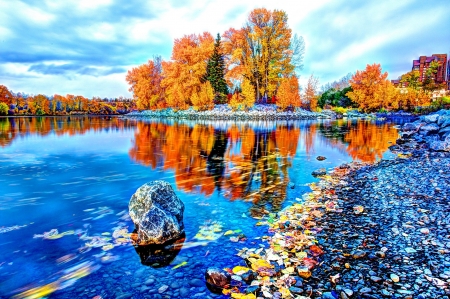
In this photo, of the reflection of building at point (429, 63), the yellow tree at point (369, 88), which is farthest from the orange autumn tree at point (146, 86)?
the reflection of building at point (429, 63)

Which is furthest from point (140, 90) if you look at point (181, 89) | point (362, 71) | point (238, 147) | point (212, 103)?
point (238, 147)

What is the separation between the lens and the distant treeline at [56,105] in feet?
322

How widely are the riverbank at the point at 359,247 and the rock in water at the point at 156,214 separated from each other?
70.2 inches

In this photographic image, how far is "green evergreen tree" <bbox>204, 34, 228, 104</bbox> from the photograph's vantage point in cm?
6538

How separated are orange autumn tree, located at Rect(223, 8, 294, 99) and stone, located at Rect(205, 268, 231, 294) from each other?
59.9m

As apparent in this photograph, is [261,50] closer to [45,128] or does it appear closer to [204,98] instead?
[204,98]

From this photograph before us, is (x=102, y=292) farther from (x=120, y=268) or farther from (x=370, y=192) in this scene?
(x=370, y=192)

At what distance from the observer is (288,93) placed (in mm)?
61938

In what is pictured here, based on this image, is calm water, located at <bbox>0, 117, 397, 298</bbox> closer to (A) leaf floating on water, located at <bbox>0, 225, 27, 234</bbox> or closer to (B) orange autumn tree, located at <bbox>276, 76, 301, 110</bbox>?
(A) leaf floating on water, located at <bbox>0, 225, 27, 234</bbox>

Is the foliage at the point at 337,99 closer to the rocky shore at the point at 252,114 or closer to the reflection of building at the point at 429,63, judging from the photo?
the rocky shore at the point at 252,114

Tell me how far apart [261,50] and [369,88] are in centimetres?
3184

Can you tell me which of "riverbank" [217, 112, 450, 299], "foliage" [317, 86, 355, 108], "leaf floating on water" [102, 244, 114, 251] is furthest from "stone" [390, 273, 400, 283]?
"foliage" [317, 86, 355, 108]

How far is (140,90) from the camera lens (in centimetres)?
8506

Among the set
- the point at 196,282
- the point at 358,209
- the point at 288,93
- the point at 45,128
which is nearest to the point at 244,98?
the point at 288,93
